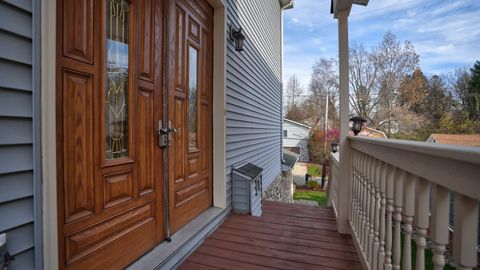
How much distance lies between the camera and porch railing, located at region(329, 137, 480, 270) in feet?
2.21

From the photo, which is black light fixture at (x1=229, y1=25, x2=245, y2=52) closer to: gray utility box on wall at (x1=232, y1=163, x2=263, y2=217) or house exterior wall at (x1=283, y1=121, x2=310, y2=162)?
gray utility box on wall at (x1=232, y1=163, x2=263, y2=217)

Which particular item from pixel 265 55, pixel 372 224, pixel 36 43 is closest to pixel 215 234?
pixel 372 224

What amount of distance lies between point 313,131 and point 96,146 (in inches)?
848

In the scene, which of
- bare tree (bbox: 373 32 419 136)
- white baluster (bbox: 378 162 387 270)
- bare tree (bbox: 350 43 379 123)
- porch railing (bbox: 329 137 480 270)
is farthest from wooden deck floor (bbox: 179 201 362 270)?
bare tree (bbox: 350 43 379 123)

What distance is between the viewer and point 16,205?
0.99 metres

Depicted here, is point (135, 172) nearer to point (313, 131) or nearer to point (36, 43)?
point (36, 43)

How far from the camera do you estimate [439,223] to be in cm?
79

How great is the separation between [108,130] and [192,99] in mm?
1139

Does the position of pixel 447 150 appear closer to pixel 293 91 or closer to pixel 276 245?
pixel 276 245

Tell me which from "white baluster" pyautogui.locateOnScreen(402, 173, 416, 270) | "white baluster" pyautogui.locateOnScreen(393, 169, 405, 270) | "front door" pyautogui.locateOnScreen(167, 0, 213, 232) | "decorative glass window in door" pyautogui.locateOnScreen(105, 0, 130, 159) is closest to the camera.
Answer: "white baluster" pyautogui.locateOnScreen(402, 173, 416, 270)

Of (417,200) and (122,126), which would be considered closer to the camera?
(417,200)

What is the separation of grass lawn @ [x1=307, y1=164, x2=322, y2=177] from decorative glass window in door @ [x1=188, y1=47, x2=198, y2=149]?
57.0 feet

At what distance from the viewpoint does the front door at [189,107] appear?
217 cm

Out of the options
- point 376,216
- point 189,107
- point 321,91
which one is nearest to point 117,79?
point 189,107
